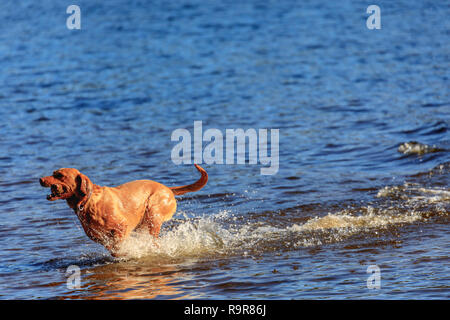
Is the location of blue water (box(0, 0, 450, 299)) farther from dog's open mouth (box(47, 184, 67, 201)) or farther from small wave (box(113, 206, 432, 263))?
dog's open mouth (box(47, 184, 67, 201))

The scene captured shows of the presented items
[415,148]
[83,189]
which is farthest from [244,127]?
[83,189]

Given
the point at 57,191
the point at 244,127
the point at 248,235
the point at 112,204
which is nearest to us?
the point at 57,191

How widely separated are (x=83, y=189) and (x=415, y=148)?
25.6 feet

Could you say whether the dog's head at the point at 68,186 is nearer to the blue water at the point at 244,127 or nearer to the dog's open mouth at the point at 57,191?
the dog's open mouth at the point at 57,191

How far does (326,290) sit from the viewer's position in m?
7.07

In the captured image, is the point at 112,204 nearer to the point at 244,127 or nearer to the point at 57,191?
the point at 57,191

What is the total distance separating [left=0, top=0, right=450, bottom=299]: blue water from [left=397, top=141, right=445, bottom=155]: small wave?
19 centimetres

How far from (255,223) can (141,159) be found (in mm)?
4392

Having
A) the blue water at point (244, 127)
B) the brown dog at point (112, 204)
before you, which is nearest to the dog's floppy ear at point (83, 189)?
the brown dog at point (112, 204)

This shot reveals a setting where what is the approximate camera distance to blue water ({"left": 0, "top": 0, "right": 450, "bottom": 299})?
7.93 metres

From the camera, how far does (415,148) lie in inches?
525

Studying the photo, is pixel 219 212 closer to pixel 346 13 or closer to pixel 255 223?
pixel 255 223

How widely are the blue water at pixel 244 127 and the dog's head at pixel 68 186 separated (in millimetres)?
→ 1022

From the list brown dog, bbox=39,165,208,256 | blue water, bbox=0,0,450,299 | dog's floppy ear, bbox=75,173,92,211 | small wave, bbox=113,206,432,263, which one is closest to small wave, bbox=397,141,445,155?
blue water, bbox=0,0,450,299
